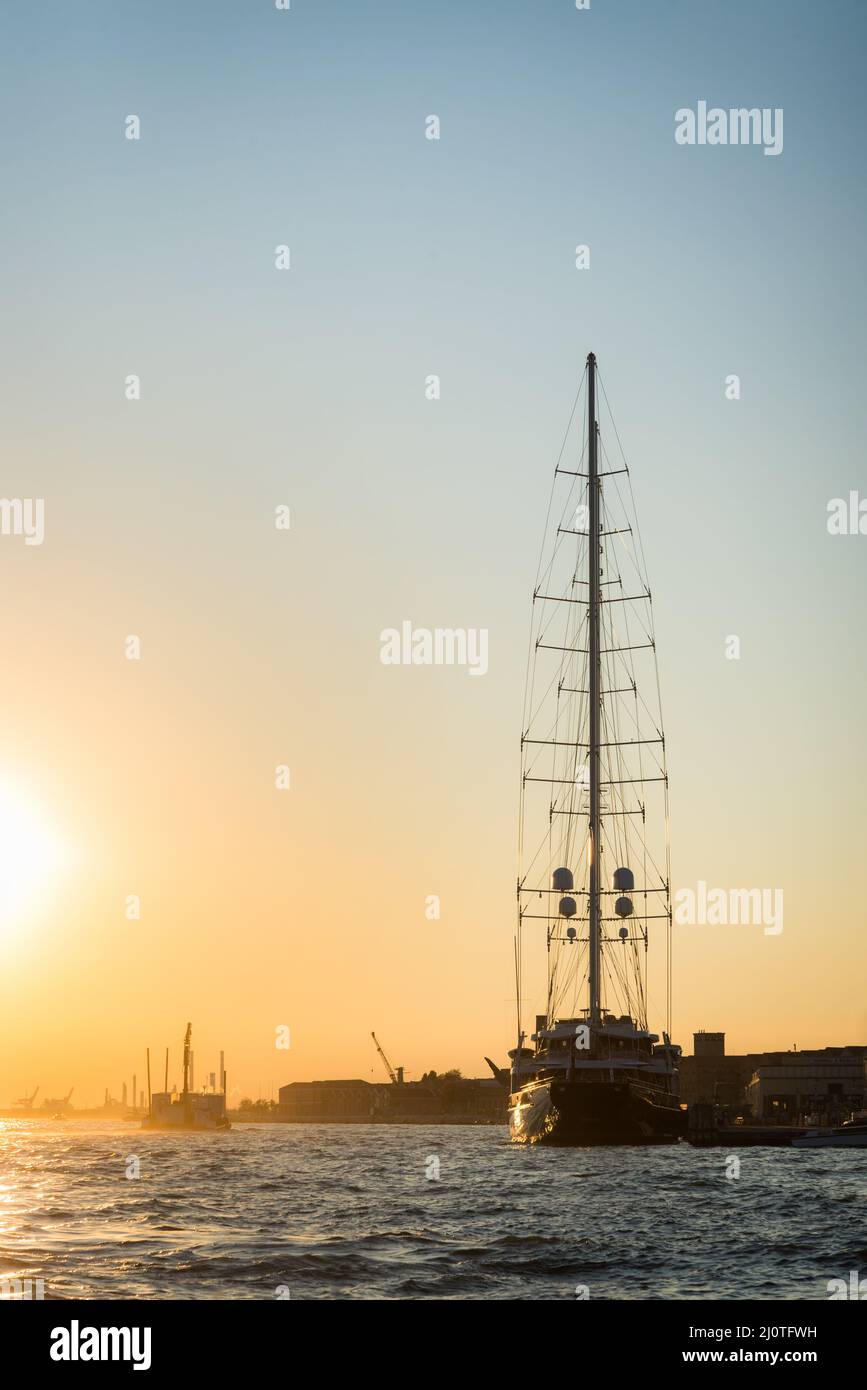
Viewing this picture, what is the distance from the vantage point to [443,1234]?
37.9m

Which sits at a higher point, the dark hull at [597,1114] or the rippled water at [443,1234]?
the rippled water at [443,1234]

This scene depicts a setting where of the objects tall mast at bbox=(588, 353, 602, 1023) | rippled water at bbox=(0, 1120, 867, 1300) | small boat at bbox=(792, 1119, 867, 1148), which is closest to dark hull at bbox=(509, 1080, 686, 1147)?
small boat at bbox=(792, 1119, 867, 1148)

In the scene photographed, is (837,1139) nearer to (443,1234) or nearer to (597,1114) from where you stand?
(597,1114)

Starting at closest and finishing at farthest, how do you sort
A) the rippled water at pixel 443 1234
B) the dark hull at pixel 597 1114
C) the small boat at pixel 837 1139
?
the rippled water at pixel 443 1234 → the dark hull at pixel 597 1114 → the small boat at pixel 837 1139

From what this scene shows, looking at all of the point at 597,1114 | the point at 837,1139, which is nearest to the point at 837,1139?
the point at 837,1139

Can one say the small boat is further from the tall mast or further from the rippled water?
the rippled water

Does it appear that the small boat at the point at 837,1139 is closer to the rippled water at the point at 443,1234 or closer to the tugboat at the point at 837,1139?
the tugboat at the point at 837,1139

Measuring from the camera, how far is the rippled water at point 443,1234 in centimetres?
2831

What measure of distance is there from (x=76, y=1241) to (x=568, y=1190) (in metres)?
24.2

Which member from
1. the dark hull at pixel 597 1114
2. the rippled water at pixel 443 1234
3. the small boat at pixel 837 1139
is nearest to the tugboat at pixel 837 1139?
the small boat at pixel 837 1139

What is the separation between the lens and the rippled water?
1115 inches

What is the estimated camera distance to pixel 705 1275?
29.6 meters
